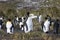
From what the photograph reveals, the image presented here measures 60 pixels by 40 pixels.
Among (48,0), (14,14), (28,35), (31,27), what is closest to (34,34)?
(28,35)

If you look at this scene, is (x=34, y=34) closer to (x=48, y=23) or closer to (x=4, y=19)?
(x=48, y=23)

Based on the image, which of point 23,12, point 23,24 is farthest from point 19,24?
point 23,12

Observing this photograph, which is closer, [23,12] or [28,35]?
[28,35]

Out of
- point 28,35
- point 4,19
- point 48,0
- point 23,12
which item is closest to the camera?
point 28,35

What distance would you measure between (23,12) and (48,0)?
2.09 metres

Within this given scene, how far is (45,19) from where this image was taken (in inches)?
420

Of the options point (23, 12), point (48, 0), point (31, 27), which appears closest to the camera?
point (31, 27)

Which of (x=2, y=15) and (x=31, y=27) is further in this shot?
(x=2, y=15)

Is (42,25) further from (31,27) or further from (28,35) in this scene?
(28,35)

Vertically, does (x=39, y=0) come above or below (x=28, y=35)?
above

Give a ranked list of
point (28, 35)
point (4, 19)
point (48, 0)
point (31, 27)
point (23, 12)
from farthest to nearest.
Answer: point (48, 0)
point (23, 12)
point (4, 19)
point (31, 27)
point (28, 35)

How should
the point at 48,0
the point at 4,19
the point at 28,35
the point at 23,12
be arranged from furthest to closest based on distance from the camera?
the point at 48,0 < the point at 23,12 < the point at 4,19 < the point at 28,35

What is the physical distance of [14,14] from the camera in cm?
1236

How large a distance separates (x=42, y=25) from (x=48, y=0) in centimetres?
349
